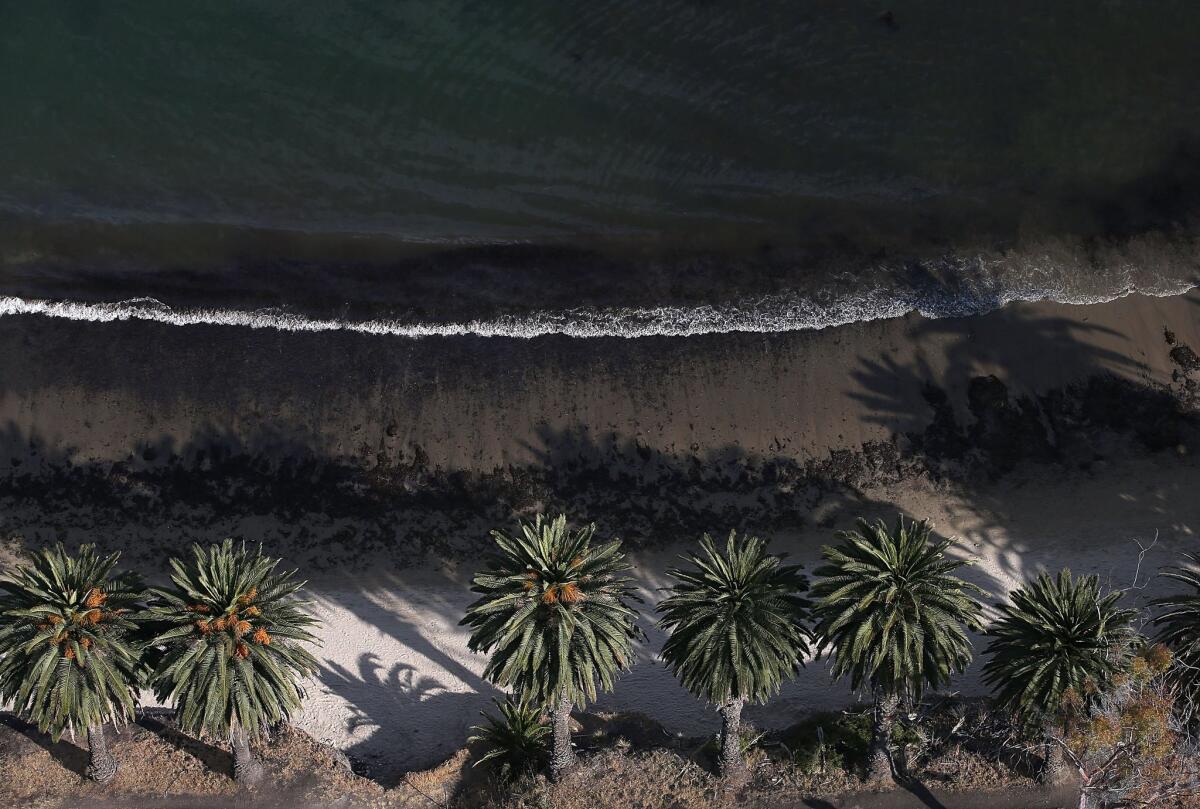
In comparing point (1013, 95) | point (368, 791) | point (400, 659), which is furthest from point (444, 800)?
point (1013, 95)

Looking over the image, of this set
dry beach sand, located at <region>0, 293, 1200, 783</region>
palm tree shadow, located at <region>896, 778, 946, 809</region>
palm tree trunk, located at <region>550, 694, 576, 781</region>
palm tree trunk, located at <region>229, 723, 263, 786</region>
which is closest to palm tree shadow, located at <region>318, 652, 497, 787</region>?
dry beach sand, located at <region>0, 293, 1200, 783</region>

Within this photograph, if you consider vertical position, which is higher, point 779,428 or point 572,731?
point 779,428

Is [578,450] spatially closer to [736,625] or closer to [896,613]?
[736,625]

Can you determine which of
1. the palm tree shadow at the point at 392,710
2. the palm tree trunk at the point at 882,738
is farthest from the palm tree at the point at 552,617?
the palm tree trunk at the point at 882,738

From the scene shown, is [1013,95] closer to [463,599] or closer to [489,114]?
[489,114]

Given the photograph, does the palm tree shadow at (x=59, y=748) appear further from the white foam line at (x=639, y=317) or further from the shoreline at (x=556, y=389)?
the white foam line at (x=639, y=317)

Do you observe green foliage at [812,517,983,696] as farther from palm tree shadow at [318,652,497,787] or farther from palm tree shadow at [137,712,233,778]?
palm tree shadow at [137,712,233,778]
